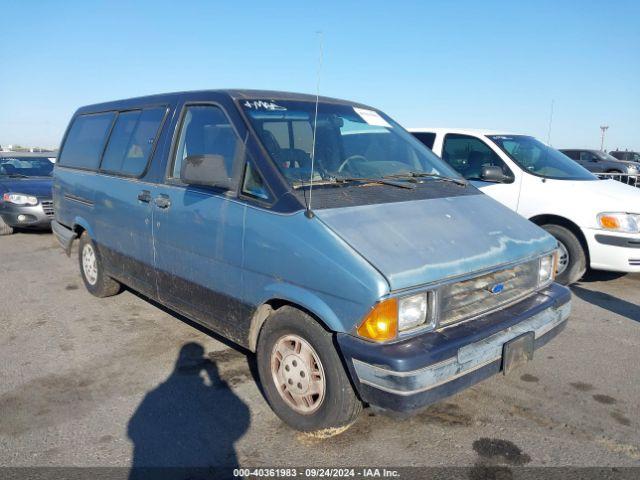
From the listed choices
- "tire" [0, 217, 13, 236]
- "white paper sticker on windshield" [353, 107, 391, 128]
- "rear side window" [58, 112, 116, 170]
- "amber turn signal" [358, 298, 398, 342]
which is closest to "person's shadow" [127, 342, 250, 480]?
"amber turn signal" [358, 298, 398, 342]

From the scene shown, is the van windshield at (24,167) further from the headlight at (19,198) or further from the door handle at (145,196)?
the door handle at (145,196)

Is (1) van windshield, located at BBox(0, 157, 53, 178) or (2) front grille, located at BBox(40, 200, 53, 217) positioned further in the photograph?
(1) van windshield, located at BBox(0, 157, 53, 178)

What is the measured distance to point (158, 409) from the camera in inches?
131

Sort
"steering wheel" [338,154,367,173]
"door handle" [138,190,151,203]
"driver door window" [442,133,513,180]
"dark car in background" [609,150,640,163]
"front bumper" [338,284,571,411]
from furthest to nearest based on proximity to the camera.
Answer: "dark car in background" [609,150,640,163] < "driver door window" [442,133,513,180] < "door handle" [138,190,151,203] < "steering wheel" [338,154,367,173] < "front bumper" [338,284,571,411]

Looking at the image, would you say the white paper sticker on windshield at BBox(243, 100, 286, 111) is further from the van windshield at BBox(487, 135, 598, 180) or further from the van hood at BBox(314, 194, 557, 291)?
the van windshield at BBox(487, 135, 598, 180)

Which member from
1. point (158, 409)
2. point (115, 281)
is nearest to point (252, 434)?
point (158, 409)

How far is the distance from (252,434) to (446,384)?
3.93 ft

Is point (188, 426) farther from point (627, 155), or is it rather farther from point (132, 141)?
point (627, 155)

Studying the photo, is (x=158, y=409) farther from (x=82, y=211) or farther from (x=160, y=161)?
(x=82, y=211)

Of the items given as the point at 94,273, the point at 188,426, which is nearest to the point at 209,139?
the point at 188,426

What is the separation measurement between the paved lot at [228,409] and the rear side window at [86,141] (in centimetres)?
167

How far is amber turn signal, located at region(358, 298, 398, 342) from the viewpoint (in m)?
2.51

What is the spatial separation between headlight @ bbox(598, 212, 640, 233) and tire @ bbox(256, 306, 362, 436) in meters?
4.15

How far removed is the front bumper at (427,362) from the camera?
2.46m
